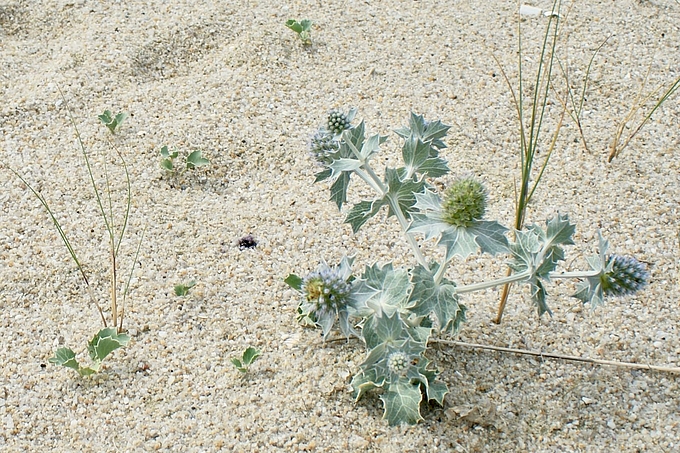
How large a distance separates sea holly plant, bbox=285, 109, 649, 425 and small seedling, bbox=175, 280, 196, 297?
1.57 feet

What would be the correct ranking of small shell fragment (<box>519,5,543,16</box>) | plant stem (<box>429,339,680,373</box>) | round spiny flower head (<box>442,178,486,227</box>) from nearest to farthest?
round spiny flower head (<box>442,178,486,227</box>)
plant stem (<box>429,339,680,373</box>)
small shell fragment (<box>519,5,543,16</box>)

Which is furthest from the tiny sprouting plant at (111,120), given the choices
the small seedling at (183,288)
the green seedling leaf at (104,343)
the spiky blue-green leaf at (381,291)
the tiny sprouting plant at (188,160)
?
the spiky blue-green leaf at (381,291)

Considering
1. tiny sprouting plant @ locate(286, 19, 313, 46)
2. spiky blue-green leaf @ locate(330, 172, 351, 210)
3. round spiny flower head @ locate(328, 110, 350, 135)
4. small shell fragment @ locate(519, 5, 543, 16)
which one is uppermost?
round spiny flower head @ locate(328, 110, 350, 135)

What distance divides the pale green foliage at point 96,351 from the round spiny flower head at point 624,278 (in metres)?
1.19

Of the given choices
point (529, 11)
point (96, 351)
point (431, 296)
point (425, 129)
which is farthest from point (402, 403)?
point (529, 11)

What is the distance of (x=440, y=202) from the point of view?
5.63 ft

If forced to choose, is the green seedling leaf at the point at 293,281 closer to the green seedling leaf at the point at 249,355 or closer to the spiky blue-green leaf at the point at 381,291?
the green seedling leaf at the point at 249,355

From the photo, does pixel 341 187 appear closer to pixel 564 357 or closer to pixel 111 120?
pixel 564 357

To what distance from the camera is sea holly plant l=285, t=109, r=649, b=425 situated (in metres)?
1.65

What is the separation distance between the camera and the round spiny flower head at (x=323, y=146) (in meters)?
1.90

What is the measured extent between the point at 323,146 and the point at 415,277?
0.42 meters

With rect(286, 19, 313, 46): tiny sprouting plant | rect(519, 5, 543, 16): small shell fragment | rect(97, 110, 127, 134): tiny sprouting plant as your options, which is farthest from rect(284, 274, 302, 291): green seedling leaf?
rect(519, 5, 543, 16): small shell fragment

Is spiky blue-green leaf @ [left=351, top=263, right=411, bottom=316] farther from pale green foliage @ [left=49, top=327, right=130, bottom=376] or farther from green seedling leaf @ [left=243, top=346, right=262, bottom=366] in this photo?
pale green foliage @ [left=49, top=327, right=130, bottom=376]

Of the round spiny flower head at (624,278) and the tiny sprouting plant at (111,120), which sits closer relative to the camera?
the round spiny flower head at (624,278)
